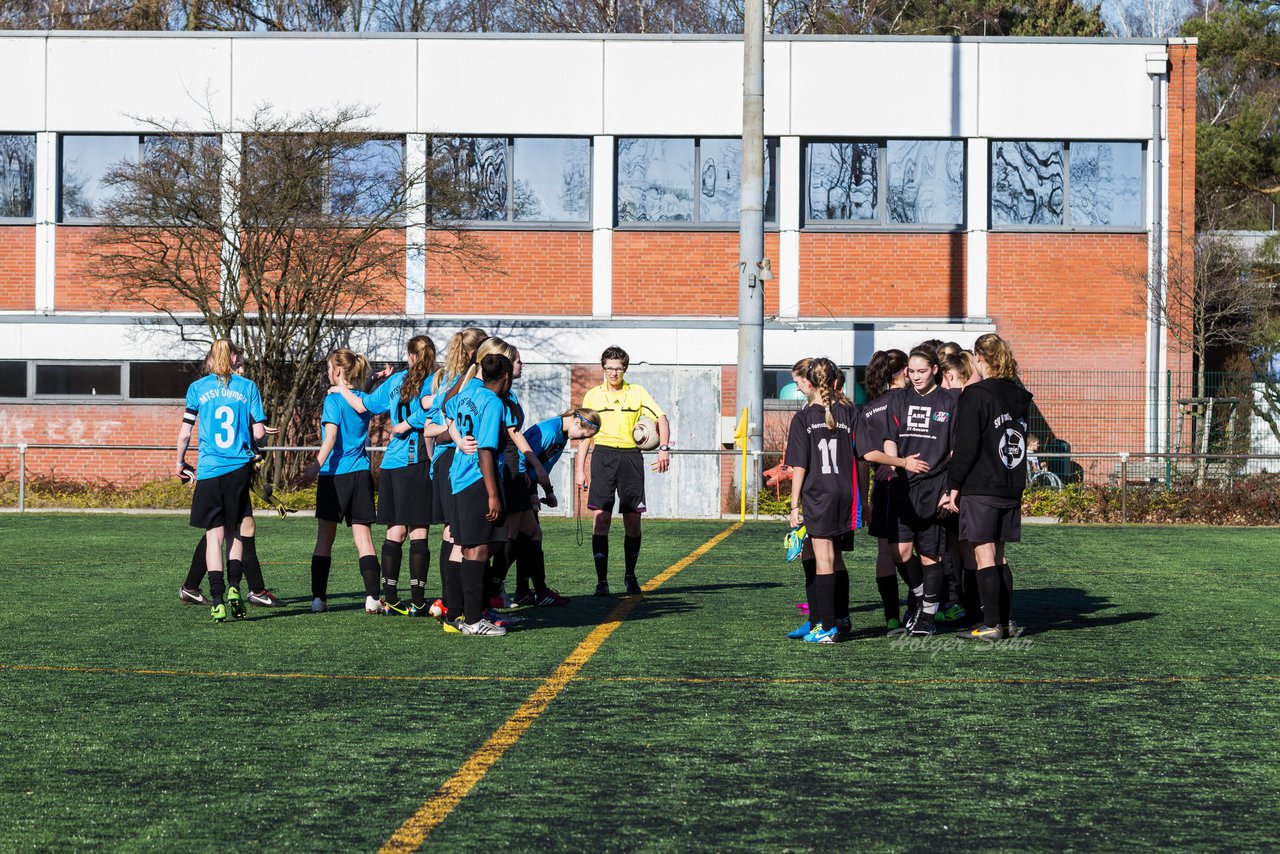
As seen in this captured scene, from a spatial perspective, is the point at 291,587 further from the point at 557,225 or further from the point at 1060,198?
the point at 1060,198

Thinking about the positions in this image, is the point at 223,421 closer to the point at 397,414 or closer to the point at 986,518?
the point at 397,414

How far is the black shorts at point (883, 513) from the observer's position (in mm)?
9742

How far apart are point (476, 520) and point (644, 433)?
112 inches

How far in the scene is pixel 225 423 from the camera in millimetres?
10328

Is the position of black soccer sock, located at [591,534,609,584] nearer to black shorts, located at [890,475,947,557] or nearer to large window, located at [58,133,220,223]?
black shorts, located at [890,475,947,557]

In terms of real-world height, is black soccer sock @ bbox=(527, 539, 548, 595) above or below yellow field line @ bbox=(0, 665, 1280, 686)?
above

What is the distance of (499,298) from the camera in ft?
87.1

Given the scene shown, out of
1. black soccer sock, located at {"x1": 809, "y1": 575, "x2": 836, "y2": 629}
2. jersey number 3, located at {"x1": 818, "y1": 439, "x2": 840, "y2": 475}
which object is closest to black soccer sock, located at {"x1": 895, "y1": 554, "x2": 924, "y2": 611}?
black soccer sock, located at {"x1": 809, "y1": 575, "x2": 836, "y2": 629}

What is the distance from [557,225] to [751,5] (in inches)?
228

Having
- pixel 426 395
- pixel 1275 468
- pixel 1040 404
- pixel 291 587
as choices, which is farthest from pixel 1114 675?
pixel 1040 404

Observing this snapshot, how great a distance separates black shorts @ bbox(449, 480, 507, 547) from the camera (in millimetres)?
9242

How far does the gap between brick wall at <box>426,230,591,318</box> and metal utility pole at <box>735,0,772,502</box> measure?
4682 millimetres

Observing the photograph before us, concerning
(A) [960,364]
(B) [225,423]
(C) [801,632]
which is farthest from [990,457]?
(B) [225,423]

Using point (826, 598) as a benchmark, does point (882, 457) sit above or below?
above
